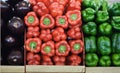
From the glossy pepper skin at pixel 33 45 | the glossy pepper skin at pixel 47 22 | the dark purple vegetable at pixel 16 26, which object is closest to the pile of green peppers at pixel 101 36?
the glossy pepper skin at pixel 47 22

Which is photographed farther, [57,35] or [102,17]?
[102,17]

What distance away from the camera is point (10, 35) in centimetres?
261

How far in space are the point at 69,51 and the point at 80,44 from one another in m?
0.12

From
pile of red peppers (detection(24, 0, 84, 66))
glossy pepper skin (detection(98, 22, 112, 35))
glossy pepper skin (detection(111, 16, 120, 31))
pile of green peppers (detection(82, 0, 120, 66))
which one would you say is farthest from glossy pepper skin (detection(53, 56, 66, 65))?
glossy pepper skin (detection(111, 16, 120, 31))

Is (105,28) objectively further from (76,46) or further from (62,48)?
(62,48)

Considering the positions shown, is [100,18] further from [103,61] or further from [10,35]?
[10,35]

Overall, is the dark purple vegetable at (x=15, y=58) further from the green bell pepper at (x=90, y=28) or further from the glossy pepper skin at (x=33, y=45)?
the green bell pepper at (x=90, y=28)

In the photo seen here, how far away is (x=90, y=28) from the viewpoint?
2.62 m

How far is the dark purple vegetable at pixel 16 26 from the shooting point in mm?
2559

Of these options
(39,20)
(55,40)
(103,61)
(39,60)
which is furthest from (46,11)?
(103,61)

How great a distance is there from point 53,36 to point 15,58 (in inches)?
15.0

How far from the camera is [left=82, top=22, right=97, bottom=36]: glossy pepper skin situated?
104 inches

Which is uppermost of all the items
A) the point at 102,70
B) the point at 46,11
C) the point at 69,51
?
the point at 46,11

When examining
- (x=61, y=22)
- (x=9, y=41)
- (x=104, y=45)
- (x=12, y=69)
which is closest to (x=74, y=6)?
(x=61, y=22)
